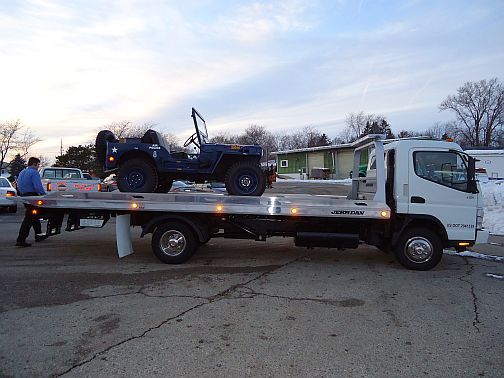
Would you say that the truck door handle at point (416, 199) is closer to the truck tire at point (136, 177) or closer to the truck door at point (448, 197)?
the truck door at point (448, 197)

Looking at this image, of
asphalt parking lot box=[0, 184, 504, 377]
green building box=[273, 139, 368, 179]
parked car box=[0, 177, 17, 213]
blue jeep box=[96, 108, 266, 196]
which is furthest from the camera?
green building box=[273, 139, 368, 179]

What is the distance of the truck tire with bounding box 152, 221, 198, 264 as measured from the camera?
6.92 metres

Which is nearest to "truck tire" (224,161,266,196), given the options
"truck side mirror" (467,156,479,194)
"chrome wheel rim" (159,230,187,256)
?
"chrome wheel rim" (159,230,187,256)

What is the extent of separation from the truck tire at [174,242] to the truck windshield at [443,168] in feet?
13.5

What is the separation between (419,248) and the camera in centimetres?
673

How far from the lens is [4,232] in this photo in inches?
418

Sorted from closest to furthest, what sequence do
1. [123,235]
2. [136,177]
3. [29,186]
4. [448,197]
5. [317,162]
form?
[448,197] < [123,235] < [136,177] < [29,186] < [317,162]

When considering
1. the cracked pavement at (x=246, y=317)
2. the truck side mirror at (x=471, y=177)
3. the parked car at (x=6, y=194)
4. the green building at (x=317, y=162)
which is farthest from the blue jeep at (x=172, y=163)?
the green building at (x=317, y=162)

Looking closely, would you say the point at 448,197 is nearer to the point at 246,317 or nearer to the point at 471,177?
the point at 471,177

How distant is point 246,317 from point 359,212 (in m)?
2.95

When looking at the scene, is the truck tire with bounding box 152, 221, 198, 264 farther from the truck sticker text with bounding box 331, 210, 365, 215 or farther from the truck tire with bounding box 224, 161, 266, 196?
the truck sticker text with bounding box 331, 210, 365, 215

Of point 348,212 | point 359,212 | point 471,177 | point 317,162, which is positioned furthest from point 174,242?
point 317,162

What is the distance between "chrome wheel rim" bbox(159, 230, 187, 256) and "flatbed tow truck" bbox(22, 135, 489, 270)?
0.06 feet

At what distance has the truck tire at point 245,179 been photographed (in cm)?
775
